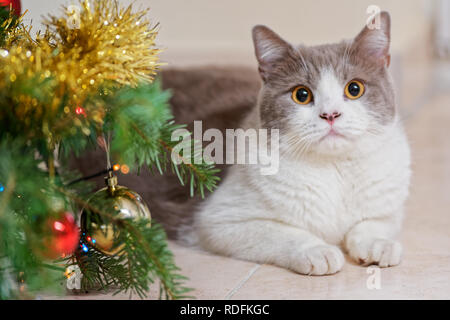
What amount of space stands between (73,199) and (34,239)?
0.32ft

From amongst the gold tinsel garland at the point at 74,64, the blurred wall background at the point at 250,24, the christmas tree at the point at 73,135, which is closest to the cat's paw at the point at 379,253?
the christmas tree at the point at 73,135

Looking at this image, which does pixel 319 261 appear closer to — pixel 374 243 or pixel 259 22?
pixel 374 243

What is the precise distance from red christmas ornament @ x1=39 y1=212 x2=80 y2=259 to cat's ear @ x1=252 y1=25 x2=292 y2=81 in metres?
0.72

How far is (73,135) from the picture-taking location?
2.95 feet

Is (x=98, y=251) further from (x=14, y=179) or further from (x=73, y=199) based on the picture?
(x=14, y=179)

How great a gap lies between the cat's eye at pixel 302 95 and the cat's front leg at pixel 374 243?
36cm

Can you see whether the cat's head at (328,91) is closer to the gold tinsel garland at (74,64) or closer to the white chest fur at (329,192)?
the white chest fur at (329,192)

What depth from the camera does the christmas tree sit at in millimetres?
842

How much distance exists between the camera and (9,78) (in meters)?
0.84

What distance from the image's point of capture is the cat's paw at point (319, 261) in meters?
1.29

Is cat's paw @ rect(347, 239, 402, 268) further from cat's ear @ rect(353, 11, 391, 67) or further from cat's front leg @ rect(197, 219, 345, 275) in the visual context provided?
cat's ear @ rect(353, 11, 391, 67)

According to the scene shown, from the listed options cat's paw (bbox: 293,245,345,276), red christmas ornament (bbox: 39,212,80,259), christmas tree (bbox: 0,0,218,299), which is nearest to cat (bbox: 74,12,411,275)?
cat's paw (bbox: 293,245,345,276)

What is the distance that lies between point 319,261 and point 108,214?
55 cm

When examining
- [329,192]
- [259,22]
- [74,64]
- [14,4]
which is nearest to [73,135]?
[74,64]
